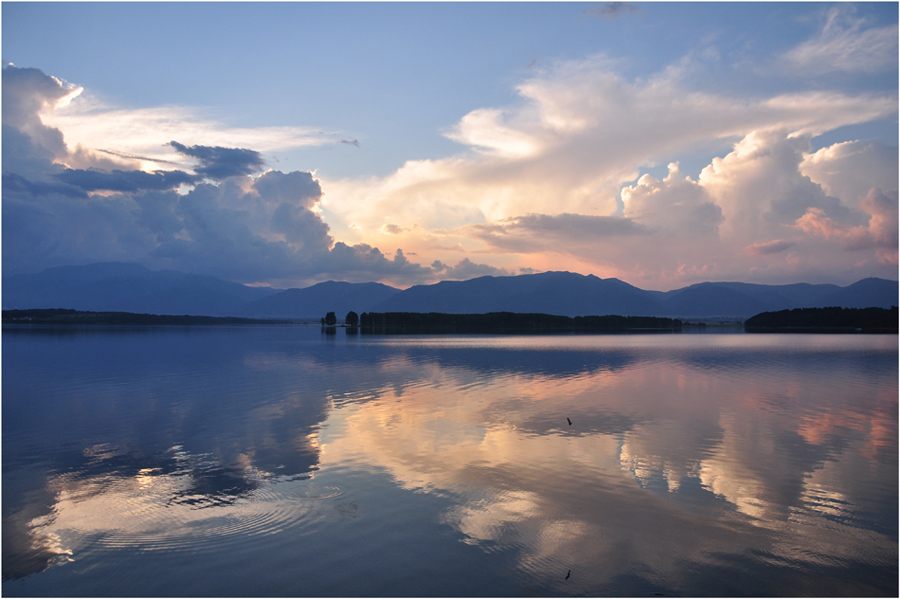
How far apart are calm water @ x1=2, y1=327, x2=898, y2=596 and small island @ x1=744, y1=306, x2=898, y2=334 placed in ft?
461

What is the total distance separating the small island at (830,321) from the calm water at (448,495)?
140437 millimetres

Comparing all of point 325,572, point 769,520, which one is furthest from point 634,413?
point 325,572

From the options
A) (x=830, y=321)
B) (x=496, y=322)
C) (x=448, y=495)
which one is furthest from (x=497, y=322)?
(x=448, y=495)

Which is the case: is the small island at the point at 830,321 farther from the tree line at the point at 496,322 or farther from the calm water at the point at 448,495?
the calm water at the point at 448,495

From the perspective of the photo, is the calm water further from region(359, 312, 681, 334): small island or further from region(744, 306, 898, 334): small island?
region(359, 312, 681, 334): small island

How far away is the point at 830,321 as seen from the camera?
148 meters

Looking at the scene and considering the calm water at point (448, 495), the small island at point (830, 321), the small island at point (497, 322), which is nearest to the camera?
the calm water at point (448, 495)

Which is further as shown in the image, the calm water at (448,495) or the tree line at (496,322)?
the tree line at (496,322)

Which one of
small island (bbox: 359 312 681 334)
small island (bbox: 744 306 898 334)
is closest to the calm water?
small island (bbox: 744 306 898 334)

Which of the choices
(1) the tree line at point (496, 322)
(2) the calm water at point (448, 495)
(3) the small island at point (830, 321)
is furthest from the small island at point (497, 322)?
(2) the calm water at point (448, 495)

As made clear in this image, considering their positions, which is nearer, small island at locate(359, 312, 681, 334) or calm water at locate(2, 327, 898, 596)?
calm water at locate(2, 327, 898, 596)

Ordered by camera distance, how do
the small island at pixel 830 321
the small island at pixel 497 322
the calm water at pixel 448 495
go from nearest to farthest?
the calm water at pixel 448 495
the small island at pixel 830 321
the small island at pixel 497 322

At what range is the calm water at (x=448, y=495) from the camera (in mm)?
8031

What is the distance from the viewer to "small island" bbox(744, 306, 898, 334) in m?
134
